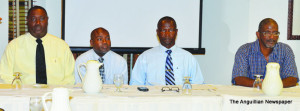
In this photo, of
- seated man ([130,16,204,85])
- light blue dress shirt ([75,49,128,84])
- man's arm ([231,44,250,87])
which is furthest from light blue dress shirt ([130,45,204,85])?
man's arm ([231,44,250,87])

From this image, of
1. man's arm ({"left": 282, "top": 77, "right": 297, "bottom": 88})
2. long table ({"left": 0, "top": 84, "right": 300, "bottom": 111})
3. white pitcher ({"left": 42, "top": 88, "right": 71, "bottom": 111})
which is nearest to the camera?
white pitcher ({"left": 42, "top": 88, "right": 71, "bottom": 111})

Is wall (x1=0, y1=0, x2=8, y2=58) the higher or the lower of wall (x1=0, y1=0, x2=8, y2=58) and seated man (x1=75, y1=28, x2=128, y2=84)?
the higher

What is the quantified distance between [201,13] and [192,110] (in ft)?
8.15

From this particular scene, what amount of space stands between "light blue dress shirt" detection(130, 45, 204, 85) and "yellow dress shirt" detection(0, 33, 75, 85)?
0.67 m

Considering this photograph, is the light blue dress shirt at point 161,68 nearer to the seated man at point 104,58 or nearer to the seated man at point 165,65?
the seated man at point 165,65

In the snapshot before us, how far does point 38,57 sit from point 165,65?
1.22 m

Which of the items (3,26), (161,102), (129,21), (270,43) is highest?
(129,21)

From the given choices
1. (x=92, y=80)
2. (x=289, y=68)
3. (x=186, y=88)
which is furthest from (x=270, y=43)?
(x=92, y=80)

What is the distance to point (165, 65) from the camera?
321 centimetres

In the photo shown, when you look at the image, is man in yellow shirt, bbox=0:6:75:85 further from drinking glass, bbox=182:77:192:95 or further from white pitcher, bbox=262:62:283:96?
white pitcher, bbox=262:62:283:96

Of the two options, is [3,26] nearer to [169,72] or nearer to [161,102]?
[169,72]

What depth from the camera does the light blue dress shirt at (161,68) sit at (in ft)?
10.5

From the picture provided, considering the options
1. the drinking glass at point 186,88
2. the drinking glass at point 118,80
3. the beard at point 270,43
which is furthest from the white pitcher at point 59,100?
the beard at point 270,43

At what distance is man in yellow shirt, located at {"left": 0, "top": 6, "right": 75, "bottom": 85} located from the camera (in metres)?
3.07
